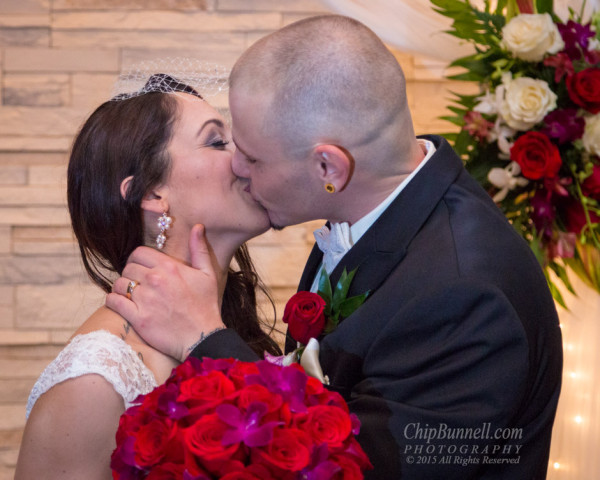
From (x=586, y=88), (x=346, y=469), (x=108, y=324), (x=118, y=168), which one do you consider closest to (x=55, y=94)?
(x=118, y=168)

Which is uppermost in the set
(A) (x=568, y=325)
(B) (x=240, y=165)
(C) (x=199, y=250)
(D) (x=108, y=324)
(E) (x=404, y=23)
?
(E) (x=404, y=23)

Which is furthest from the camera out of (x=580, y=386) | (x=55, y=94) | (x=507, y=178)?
(x=55, y=94)

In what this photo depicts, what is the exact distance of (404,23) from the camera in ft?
7.80

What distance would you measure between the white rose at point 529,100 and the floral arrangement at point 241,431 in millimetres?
1240

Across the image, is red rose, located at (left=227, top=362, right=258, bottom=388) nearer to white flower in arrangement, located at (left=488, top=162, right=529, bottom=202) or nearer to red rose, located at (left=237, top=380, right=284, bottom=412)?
red rose, located at (left=237, top=380, right=284, bottom=412)

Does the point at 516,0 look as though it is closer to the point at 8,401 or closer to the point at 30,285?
the point at 30,285

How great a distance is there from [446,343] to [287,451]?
0.45 meters

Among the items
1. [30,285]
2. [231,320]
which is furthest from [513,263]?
[30,285]

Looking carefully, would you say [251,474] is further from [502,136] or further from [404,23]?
[404,23]

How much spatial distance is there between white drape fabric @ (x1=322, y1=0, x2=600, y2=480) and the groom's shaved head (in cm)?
82

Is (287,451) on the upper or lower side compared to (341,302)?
upper

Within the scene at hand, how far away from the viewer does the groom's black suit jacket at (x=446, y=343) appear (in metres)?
1.36

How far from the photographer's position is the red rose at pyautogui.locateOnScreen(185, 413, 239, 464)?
41.0 inches

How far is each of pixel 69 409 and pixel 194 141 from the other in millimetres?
745
